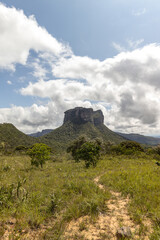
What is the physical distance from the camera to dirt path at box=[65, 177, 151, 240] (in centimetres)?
391

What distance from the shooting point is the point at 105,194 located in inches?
267

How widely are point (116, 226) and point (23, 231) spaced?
10.3 ft

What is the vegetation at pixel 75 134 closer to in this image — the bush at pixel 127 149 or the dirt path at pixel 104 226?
the bush at pixel 127 149

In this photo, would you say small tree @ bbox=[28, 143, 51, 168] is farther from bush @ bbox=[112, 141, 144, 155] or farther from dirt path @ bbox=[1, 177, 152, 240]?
bush @ bbox=[112, 141, 144, 155]

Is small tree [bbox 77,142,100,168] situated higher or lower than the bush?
higher

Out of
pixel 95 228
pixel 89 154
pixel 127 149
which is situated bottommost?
pixel 127 149

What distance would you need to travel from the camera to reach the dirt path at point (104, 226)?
3906 millimetres

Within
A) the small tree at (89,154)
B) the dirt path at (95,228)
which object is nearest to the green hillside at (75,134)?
the small tree at (89,154)

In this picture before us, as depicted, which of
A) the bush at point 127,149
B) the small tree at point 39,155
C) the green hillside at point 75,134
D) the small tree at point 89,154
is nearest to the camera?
Result: the small tree at point 89,154

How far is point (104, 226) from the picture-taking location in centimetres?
435

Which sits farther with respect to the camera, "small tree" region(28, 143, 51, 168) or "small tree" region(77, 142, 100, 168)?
"small tree" region(28, 143, 51, 168)

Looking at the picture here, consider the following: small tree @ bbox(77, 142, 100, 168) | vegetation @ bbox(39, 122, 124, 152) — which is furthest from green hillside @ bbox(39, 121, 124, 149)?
small tree @ bbox(77, 142, 100, 168)

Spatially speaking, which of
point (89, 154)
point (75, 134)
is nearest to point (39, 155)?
point (89, 154)

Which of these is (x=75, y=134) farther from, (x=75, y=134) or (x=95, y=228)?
(x=95, y=228)
